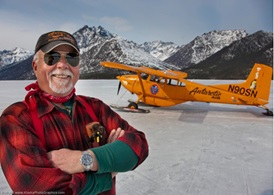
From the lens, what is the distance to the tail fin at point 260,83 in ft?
30.3

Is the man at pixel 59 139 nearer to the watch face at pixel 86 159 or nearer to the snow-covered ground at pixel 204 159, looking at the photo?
the watch face at pixel 86 159

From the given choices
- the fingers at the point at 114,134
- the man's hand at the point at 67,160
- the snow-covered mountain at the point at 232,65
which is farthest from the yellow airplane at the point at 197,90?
the snow-covered mountain at the point at 232,65

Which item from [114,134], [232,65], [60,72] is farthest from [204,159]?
[232,65]

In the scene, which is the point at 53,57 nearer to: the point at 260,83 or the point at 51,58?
the point at 51,58

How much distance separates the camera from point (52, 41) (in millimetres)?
1521

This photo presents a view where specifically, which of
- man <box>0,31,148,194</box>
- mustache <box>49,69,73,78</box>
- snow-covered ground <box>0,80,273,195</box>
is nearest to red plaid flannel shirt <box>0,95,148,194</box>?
man <box>0,31,148,194</box>

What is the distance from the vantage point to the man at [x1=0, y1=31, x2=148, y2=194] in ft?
4.20

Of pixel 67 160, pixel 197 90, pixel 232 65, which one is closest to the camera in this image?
pixel 67 160

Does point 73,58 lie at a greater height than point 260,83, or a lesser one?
greater

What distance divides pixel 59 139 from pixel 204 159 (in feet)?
11.6

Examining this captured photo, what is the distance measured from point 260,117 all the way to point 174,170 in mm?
6048

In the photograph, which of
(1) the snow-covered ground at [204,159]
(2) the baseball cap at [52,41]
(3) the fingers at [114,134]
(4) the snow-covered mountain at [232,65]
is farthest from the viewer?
(4) the snow-covered mountain at [232,65]

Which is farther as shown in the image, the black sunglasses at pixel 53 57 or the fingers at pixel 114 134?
the fingers at pixel 114 134

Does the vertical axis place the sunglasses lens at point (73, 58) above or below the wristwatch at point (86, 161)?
above
